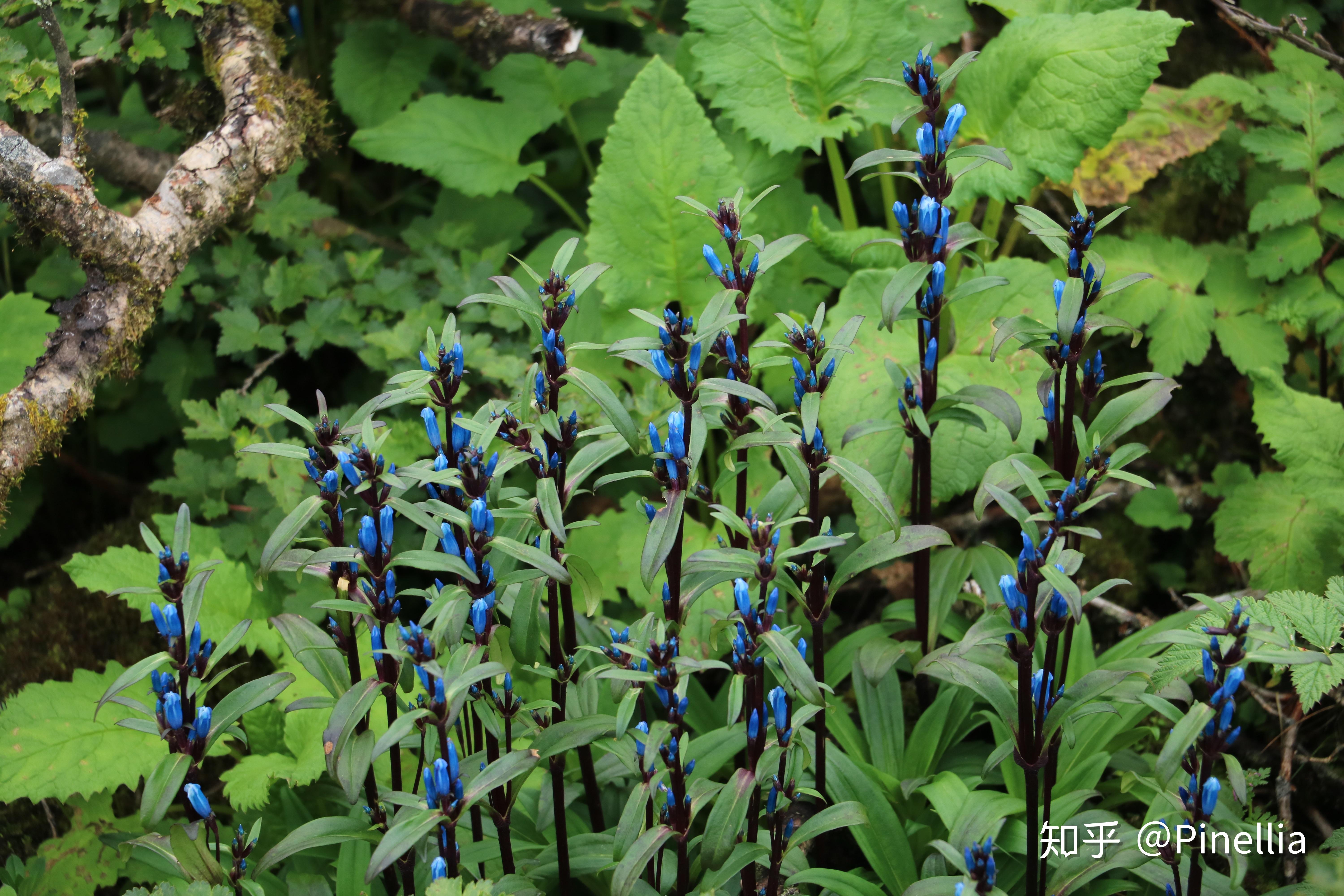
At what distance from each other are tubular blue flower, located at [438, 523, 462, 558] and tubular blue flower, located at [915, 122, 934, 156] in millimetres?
1205

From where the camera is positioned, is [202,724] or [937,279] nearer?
[202,724]

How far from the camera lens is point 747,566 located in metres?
1.79

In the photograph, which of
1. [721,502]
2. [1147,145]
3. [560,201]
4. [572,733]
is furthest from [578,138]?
[572,733]

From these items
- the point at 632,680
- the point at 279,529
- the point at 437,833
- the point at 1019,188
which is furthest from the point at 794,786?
the point at 1019,188

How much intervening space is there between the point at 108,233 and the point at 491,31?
1643 mm

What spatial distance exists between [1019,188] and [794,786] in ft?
6.62

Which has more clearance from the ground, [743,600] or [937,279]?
[937,279]

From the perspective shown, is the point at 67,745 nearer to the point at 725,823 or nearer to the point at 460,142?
the point at 725,823

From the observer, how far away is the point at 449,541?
1.75 meters

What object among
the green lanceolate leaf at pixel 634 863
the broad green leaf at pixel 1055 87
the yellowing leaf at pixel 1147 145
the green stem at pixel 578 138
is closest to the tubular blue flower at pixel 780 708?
the green lanceolate leaf at pixel 634 863

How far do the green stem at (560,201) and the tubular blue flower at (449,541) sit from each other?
2197mm

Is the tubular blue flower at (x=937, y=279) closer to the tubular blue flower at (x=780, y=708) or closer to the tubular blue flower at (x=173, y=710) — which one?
the tubular blue flower at (x=780, y=708)

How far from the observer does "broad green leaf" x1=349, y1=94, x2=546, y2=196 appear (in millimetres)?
3590

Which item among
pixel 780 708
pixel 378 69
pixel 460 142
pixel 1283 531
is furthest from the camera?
pixel 378 69
